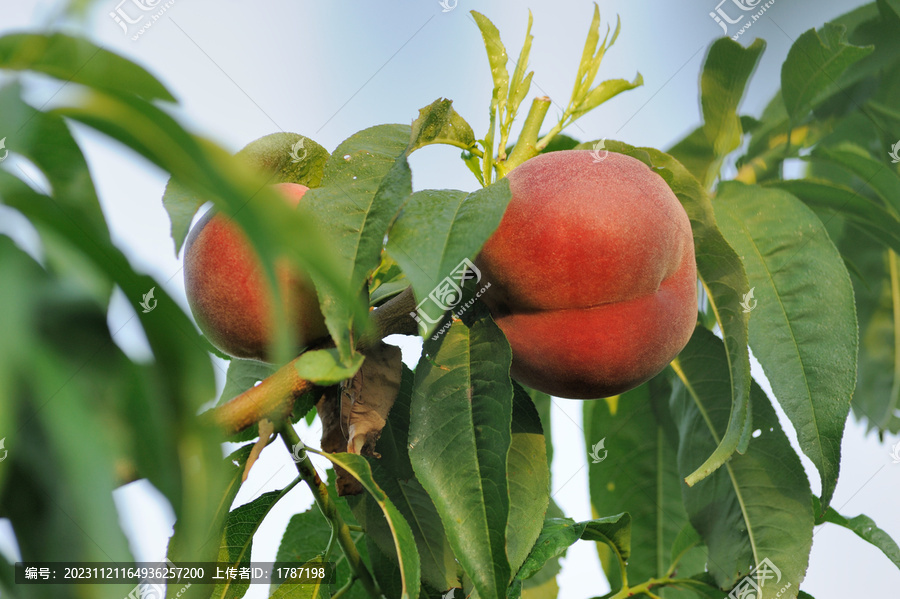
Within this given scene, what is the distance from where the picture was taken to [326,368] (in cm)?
56

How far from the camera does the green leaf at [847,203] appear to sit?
1.32 meters

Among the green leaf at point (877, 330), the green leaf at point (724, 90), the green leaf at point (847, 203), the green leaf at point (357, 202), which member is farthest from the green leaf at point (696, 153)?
the green leaf at point (357, 202)

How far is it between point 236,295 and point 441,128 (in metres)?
0.30

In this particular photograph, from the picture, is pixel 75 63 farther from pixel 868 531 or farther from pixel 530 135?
pixel 868 531

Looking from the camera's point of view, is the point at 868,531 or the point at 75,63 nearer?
the point at 75,63

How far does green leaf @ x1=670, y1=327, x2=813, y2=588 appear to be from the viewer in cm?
97

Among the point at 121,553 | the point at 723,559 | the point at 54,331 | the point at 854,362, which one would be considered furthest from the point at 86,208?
the point at 723,559

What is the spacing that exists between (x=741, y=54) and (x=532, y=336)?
763 millimetres

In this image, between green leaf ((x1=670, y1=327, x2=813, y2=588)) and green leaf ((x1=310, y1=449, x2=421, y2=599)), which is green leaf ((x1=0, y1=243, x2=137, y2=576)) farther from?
green leaf ((x1=670, y1=327, x2=813, y2=588))

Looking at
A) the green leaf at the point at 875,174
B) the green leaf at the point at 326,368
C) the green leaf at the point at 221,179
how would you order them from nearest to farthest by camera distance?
the green leaf at the point at 221,179, the green leaf at the point at 326,368, the green leaf at the point at 875,174

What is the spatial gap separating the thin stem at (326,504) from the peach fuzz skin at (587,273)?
253 mm

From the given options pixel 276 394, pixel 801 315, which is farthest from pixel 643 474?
pixel 276 394

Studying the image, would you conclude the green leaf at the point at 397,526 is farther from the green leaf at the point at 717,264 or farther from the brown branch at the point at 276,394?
the green leaf at the point at 717,264

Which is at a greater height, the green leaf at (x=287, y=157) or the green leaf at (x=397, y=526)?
the green leaf at (x=287, y=157)
